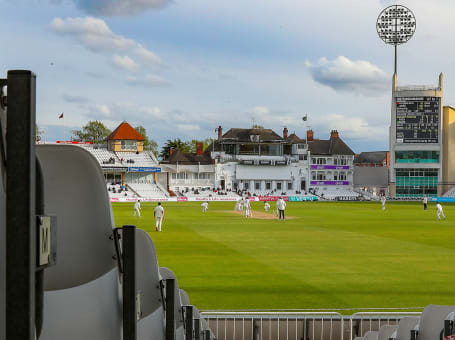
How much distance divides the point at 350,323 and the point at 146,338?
19.3 ft

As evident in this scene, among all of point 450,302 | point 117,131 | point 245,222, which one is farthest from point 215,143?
point 450,302

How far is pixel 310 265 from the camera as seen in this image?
1919 cm

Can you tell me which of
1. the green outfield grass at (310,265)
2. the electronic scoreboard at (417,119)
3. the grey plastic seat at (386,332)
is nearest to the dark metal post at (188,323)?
the grey plastic seat at (386,332)

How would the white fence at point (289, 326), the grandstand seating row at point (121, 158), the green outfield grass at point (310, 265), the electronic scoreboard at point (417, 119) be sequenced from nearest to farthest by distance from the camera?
1. the white fence at point (289, 326)
2. the green outfield grass at point (310, 265)
3. the electronic scoreboard at point (417, 119)
4. the grandstand seating row at point (121, 158)

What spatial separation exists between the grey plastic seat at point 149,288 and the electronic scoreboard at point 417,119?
300ft

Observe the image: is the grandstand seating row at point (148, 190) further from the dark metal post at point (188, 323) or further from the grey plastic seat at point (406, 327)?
the dark metal post at point (188, 323)

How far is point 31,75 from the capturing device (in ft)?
5.98

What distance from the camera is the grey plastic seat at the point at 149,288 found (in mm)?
3979

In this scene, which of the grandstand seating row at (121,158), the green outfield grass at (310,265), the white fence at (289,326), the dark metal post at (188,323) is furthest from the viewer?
the grandstand seating row at (121,158)

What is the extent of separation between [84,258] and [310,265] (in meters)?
17.0

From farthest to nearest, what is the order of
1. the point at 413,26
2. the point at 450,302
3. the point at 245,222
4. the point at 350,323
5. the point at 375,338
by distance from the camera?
the point at 413,26 < the point at 245,222 < the point at 450,302 < the point at 350,323 < the point at 375,338

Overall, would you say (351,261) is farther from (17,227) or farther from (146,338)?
(17,227)

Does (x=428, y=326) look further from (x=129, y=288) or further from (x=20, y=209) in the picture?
(x=20, y=209)

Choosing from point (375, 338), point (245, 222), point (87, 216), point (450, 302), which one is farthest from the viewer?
point (245, 222)
